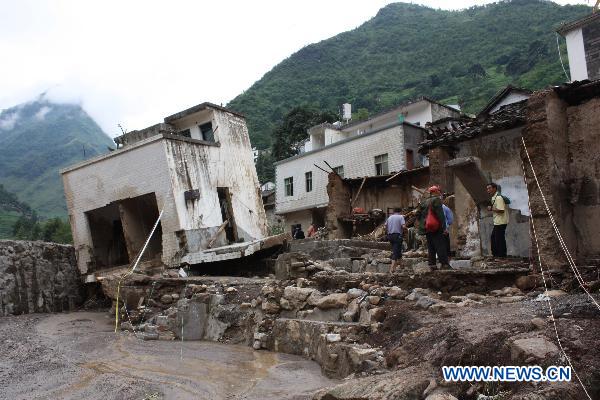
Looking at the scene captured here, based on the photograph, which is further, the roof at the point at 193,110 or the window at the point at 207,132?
the window at the point at 207,132

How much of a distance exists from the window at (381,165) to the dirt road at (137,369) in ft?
70.3

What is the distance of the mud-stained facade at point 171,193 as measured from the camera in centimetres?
1744

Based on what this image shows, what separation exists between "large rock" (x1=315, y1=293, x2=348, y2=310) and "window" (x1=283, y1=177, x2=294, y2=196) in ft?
89.1

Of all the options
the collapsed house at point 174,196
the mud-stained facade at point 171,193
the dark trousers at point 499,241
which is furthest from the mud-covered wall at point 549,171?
the mud-stained facade at point 171,193

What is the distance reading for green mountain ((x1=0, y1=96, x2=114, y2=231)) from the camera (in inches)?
2608

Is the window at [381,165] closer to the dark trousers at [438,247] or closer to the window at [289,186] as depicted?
the window at [289,186]

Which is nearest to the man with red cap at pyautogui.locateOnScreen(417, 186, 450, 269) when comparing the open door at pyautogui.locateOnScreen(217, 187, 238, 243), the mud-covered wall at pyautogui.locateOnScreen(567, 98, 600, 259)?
the mud-covered wall at pyautogui.locateOnScreen(567, 98, 600, 259)

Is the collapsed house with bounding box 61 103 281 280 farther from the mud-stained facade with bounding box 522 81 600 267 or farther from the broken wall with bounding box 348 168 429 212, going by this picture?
the mud-stained facade with bounding box 522 81 600 267

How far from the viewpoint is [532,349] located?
412cm

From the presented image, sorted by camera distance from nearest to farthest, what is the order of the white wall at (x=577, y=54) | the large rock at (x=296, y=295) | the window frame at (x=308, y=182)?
the large rock at (x=296, y=295)
the white wall at (x=577, y=54)
the window frame at (x=308, y=182)

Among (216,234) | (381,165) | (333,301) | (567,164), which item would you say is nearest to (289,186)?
(381,165)

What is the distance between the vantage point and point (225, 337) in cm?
1038

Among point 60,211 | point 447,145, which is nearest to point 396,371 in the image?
point 447,145

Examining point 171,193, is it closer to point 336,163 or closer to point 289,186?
point 336,163
